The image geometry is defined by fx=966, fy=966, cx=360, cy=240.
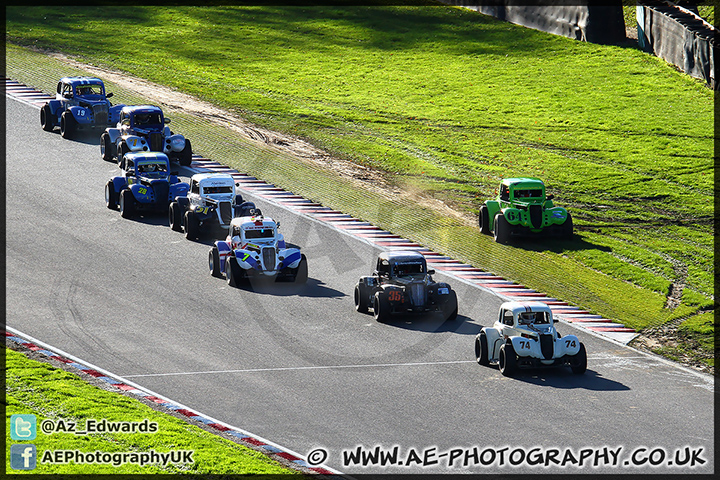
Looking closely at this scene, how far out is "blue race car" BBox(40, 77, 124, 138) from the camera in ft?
153

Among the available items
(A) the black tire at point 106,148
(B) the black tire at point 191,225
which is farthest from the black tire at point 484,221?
(A) the black tire at point 106,148

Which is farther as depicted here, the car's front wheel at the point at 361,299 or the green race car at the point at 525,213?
the green race car at the point at 525,213

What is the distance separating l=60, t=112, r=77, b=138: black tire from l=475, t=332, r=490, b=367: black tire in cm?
2726

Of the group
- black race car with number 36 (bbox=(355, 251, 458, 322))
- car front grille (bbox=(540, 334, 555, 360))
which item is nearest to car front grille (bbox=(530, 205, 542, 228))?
black race car with number 36 (bbox=(355, 251, 458, 322))

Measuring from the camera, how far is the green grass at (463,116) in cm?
3794

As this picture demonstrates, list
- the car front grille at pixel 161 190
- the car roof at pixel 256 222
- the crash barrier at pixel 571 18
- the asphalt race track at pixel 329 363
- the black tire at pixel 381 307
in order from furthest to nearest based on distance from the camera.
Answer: the crash barrier at pixel 571 18 < the car front grille at pixel 161 190 < the car roof at pixel 256 222 < the black tire at pixel 381 307 < the asphalt race track at pixel 329 363

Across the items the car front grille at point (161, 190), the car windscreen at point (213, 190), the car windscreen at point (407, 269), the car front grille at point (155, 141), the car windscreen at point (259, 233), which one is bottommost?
the car windscreen at point (407, 269)

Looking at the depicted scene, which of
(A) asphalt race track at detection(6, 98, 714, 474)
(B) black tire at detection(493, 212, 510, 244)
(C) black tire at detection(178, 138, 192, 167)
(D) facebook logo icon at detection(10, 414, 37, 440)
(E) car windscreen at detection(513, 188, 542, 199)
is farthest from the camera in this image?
(C) black tire at detection(178, 138, 192, 167)

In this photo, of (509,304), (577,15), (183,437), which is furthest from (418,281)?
(577,15)

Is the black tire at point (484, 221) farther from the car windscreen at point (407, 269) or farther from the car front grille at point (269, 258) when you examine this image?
the car front grille at point (269, 258)

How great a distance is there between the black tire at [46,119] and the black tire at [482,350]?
28.9 m

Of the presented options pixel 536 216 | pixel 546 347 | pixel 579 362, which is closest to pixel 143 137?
pixel 536 216

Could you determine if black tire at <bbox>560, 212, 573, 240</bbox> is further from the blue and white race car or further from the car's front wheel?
the blue and white race car

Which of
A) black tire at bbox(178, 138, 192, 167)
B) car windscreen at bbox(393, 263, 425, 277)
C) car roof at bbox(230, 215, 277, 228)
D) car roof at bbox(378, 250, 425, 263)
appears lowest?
car windscreen at bbox(393, 263, 425, 277)
